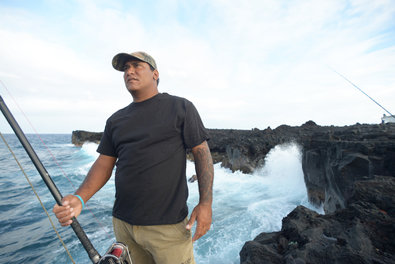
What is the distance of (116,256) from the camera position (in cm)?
155

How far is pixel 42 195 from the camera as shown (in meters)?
12.0

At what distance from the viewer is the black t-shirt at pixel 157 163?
176 centimetres

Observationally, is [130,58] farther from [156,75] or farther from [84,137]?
[84,137]

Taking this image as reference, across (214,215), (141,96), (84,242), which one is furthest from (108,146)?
(214,215)

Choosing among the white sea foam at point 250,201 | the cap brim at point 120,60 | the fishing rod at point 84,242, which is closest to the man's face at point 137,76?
the cap brim at point 120,60

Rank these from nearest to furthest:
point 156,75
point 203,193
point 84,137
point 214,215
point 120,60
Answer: point 203,193
point 120,60
point 156,75
point 214,215
point 84,137

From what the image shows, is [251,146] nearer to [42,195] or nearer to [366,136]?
[366,136]

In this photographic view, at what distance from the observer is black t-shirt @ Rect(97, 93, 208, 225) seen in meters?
1.76

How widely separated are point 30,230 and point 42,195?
205 inches

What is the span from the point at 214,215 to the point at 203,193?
734 centimetres

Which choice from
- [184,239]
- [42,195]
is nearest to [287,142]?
[184,239]

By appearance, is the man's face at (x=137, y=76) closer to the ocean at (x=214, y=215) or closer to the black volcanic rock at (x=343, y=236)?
the ocean at (x=214, y=215)

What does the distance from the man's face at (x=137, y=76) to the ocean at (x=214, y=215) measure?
1.57 m

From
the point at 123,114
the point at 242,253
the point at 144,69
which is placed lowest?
the point at 242,253
